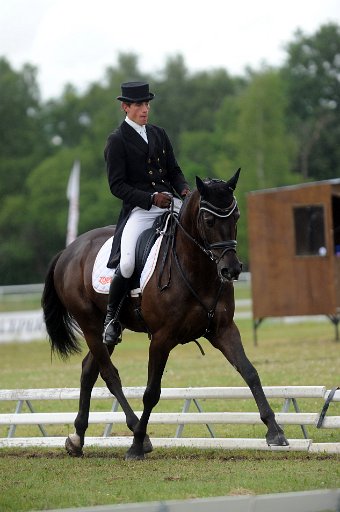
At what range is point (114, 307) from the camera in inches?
393

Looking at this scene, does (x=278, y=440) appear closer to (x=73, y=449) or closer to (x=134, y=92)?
(x=73, y=449)

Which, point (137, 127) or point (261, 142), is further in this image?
point (261, 142)

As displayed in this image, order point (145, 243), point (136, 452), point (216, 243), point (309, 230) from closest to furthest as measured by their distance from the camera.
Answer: point (216, 243), point (136, 452), point (145, 243), point (309, 230)

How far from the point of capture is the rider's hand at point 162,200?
9.74 meters

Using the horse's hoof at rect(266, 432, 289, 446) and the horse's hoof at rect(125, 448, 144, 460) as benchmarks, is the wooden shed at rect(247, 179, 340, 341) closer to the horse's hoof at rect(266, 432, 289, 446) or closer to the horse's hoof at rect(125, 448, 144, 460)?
the horse's hoof at rect(125, 448, 144, 460)

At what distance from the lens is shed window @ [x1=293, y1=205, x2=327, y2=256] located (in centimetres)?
2461

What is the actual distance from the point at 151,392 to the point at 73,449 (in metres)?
1.25

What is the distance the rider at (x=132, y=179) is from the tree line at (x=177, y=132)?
5317 cm

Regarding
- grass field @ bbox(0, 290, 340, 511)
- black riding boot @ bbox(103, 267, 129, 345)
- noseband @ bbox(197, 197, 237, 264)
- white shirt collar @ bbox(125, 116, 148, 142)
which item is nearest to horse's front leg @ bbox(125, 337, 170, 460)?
grass field @ bbox(0, 290, 340, 511)

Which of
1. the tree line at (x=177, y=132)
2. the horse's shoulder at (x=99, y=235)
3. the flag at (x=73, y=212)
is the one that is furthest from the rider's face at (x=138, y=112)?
the tree line at (x=177, y=132)

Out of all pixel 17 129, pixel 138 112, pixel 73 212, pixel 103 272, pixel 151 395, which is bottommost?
pixel 73 212

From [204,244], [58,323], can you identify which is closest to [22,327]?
[58,323]

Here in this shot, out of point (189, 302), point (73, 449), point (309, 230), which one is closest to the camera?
point (189, 302)

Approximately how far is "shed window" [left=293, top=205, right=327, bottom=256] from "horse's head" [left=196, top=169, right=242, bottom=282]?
623 inches
